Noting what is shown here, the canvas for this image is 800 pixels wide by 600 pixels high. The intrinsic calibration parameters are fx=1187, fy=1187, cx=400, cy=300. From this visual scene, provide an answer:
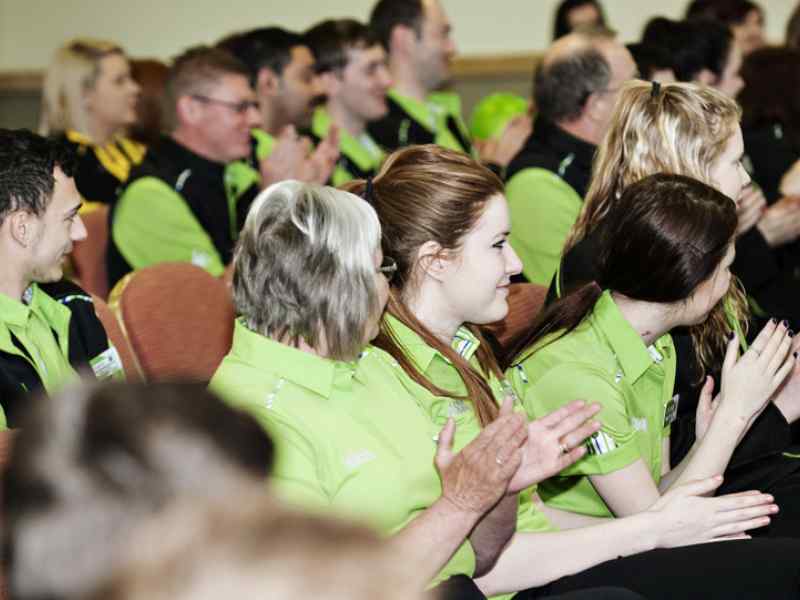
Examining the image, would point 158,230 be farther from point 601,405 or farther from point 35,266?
point 601,405

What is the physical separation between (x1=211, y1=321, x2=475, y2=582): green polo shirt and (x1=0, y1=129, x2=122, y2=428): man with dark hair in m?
0.49

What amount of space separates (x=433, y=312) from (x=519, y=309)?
0.49 m

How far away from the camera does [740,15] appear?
5.36 metres

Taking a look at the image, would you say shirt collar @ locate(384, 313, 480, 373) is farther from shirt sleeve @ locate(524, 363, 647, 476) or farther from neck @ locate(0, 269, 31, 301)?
neck @ locate(0, 269, 31, 301)

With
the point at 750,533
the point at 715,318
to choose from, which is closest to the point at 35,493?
the point at 750,533

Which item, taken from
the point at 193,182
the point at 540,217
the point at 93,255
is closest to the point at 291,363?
the point at 540,217

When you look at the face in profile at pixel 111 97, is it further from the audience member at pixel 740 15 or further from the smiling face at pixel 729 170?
the smiling face at pixel 729 170

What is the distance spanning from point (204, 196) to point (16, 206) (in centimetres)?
165

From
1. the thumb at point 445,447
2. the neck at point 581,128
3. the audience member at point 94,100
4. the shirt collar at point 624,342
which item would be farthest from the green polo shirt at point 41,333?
the audience member at point 94,100

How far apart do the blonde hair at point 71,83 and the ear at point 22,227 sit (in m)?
2.58

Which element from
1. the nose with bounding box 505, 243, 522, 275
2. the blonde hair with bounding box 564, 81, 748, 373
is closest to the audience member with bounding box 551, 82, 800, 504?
the blonde hair with bounding box 564, 81, 748, 373

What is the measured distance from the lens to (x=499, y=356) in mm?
2219

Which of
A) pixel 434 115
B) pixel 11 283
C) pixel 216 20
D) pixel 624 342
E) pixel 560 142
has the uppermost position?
pixel 11 283

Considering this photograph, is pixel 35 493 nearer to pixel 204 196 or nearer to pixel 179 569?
pixel 179 569
